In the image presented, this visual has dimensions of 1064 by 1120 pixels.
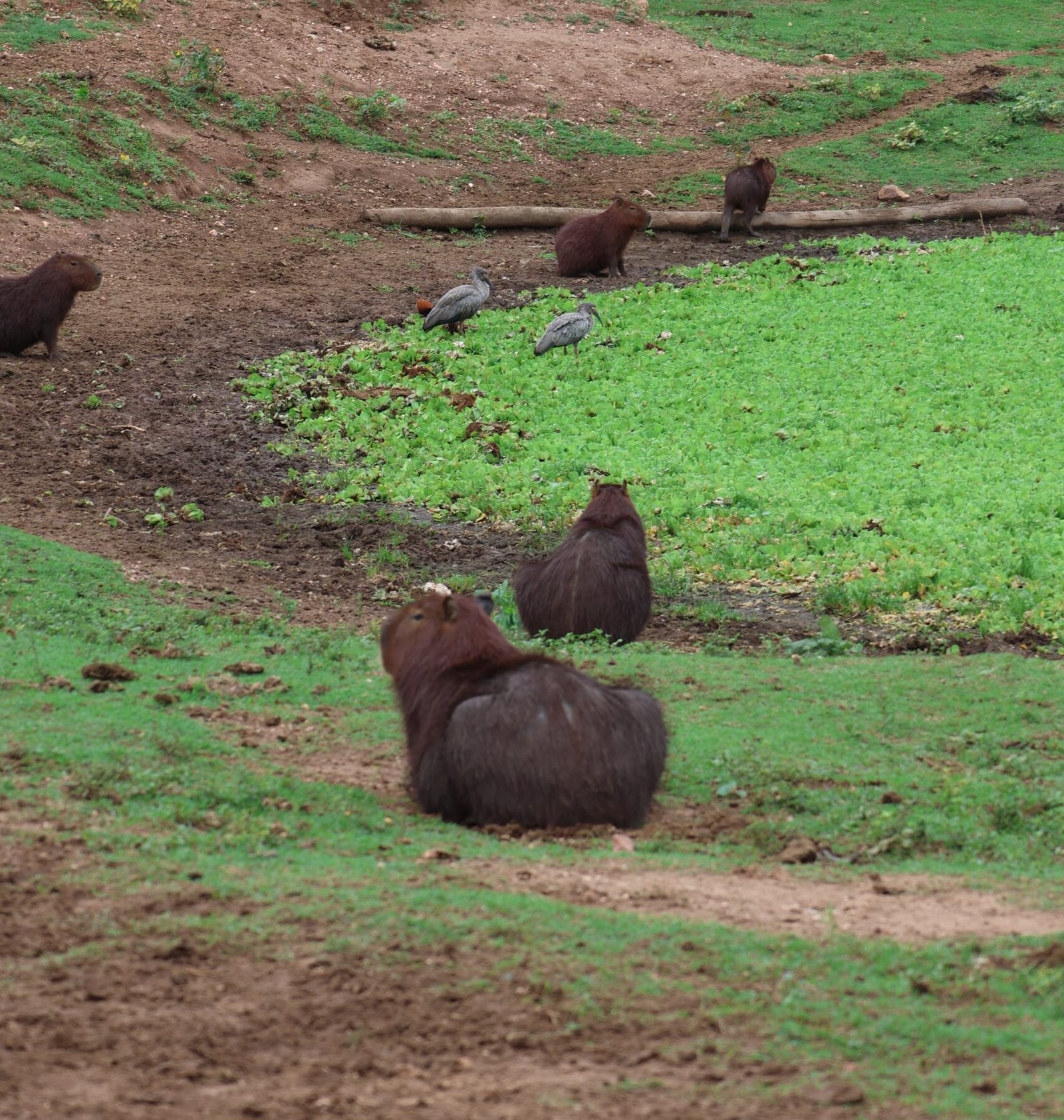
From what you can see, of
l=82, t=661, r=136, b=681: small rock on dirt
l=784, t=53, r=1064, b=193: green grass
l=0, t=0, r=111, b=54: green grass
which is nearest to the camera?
l=82, t=661, r=136, b=681: small rock on dirt

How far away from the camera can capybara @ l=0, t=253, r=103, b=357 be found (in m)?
13.1

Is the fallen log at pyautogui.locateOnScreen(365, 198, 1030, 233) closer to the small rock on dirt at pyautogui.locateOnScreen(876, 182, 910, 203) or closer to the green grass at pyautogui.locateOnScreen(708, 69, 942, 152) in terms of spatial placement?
the small rock on dirt at pyautogui.locateOnScreen(876, 182, 910, 203)

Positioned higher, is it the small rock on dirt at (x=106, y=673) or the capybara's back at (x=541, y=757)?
the capybara's back at (x=541, y=757)

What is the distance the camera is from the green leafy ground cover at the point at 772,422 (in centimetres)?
966

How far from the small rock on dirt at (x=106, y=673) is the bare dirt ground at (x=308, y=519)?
4.11 ft

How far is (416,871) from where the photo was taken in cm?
467

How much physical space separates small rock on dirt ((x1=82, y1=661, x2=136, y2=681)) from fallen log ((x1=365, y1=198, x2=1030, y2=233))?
12.9 m

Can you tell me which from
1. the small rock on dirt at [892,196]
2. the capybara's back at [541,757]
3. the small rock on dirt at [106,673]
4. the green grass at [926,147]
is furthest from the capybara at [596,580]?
the small rock on dirt at [892,196]

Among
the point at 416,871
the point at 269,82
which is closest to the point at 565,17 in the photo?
the point at 269,82

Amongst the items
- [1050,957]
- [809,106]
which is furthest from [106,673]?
[809,106]

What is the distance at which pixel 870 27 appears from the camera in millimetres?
29234

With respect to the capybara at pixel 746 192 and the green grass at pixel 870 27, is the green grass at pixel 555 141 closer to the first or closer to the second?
the capybara at pixel 746 192

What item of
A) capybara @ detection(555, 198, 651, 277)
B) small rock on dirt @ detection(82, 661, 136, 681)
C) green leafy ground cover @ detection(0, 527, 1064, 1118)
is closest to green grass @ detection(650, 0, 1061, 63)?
capybara @ detection(555, 198, 651, 277)

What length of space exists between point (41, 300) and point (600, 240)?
6.49 metres
